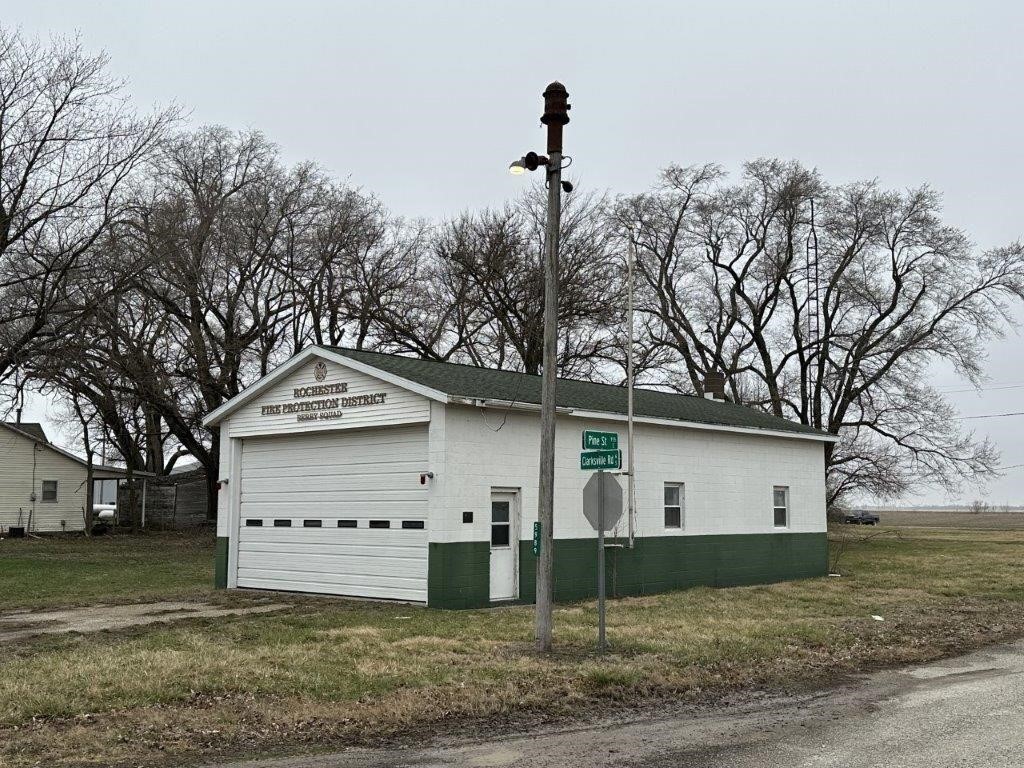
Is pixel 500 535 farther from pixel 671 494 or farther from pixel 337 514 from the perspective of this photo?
pixel 671 494

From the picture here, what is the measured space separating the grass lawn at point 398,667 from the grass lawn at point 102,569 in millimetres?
1599

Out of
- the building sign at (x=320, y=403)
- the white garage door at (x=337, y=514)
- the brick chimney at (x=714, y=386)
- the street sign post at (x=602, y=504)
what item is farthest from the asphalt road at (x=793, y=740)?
the brick chimney at (x=714, y=386)

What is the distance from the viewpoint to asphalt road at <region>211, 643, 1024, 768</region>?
24.5 ft

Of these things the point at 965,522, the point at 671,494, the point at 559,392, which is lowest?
the point at 965,522

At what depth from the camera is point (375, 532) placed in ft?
59.8

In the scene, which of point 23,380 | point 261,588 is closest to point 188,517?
point 23,380

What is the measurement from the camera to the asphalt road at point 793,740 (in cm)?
746

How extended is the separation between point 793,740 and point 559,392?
1263cm

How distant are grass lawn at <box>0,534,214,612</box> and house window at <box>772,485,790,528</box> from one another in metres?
12.9

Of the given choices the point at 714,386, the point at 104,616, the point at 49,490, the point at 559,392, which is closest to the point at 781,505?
the point at 714,386

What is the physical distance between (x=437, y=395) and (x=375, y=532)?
10.4 ft

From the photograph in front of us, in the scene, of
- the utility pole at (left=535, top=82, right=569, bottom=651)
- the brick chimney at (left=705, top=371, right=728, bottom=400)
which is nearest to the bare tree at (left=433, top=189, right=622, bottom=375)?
the brick chimney at (left=705, top=371, right=728, bottom=400)

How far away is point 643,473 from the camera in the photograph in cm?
2036

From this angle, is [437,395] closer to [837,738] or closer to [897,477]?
[837,738]
